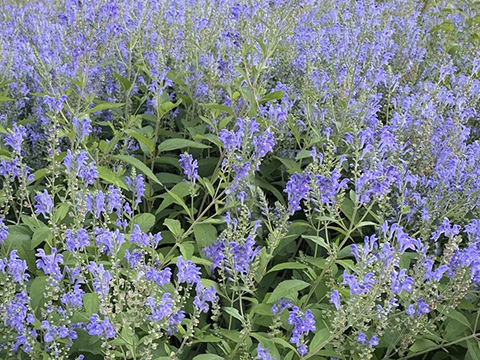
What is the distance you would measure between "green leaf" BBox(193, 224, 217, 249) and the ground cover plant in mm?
10

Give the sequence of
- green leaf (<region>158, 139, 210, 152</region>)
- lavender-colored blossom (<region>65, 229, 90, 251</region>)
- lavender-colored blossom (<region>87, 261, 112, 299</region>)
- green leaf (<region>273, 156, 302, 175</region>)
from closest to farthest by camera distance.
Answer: lavender-colored blossom (<region>87, 261, 112, 299</region>), lavender-colored blossom (<region>65, 229, 90, 251</region>), green leaf (<region>158, 139, 210, 152</region>), green leaf (<region>273, 156, 302, 175</region>)

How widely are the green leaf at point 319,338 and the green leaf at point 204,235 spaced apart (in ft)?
2.38

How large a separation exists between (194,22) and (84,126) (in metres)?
1.91

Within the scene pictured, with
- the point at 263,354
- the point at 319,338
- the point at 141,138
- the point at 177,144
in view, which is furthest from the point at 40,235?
the point at 319,338

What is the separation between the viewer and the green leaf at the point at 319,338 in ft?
7.17

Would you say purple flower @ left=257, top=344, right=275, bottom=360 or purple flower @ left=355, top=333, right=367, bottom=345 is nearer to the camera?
purple flower @ left=257, top=344, right=275, bottom=360

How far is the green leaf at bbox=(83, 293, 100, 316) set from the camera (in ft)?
6.94

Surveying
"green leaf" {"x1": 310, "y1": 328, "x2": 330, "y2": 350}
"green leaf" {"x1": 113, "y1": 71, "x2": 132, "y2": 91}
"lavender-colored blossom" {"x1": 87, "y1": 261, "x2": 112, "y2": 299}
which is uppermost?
"green leaf" {"x1": 113, "y1": 71, "x2": 132, "y2": 91}

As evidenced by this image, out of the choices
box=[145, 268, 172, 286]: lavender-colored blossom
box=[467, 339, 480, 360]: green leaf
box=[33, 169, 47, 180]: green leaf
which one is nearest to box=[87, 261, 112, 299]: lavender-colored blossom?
box=[145, 268, 172, 286]: lavender-colored blossom

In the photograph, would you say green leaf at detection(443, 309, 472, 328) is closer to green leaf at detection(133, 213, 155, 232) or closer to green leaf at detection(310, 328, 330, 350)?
green leaf at detection(310, 328, 330, 350)

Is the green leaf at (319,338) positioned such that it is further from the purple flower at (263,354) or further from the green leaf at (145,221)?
the green leaf at (145,221)

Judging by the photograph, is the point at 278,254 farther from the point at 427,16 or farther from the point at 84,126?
the point at 427,16

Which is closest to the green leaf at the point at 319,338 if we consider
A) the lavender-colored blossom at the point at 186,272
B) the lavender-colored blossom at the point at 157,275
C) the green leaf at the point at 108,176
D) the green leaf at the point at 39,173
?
the lavender-colored blossom at the point at 186,272

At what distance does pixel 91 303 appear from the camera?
7.02 ft
